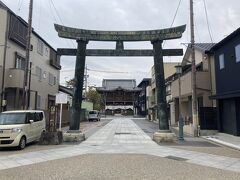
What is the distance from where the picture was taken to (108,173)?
8.52 metres

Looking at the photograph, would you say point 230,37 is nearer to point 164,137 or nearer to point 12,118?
point 164,137

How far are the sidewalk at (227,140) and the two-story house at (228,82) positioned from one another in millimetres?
566

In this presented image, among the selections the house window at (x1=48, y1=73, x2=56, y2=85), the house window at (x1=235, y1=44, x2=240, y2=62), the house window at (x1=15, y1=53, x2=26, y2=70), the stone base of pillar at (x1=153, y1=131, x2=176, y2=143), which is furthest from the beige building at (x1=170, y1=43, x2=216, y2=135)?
the house window at (x1=48, y1=73, x2=56, y2=85)

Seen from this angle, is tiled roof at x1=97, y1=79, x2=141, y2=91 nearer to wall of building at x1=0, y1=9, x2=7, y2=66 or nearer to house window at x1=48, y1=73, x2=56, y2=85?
house window at x1=48, y1=73, x2=56, y2=85

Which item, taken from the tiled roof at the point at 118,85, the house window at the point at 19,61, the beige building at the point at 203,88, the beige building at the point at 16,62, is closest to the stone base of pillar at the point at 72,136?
the beige building at the point at 16,62

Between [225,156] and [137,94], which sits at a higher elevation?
[137,94]

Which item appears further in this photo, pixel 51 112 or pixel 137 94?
pixel 137 94

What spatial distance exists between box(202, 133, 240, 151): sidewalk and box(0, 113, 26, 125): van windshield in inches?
445

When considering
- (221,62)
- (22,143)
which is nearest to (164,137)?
(22,143)

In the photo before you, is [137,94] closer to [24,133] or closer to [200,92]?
[200,92]

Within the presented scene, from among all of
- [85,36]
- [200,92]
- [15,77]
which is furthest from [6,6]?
[200,92]

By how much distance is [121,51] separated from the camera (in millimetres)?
18047

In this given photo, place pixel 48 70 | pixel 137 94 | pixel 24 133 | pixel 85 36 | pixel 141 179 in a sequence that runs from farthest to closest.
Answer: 1. pixel 137 94
2. pixel 48 70
3. pixel 85 36
4. pixel 24 133
5. pixel 141 179

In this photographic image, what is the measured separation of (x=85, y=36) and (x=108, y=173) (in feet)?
36.5
